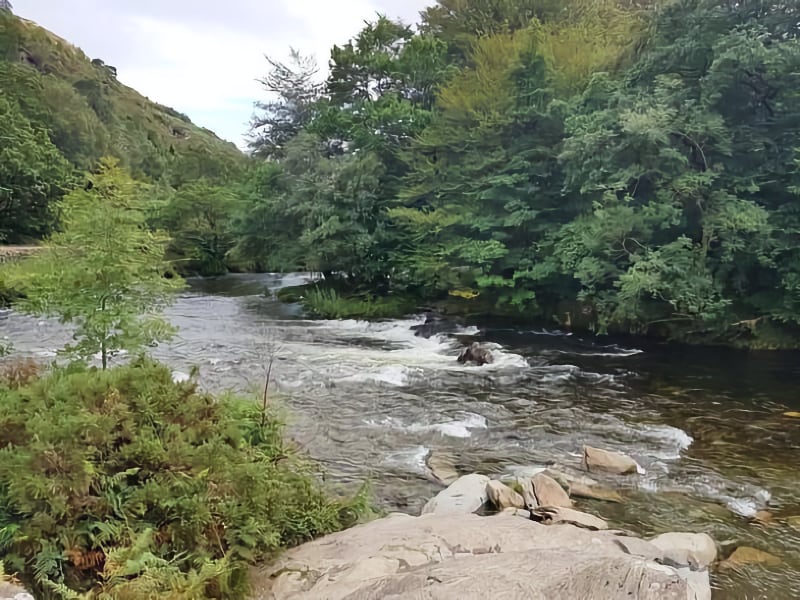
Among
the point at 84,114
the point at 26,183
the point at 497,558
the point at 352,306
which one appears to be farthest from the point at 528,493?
the point at 84,114

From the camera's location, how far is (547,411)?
10023mm

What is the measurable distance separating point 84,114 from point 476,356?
152 feet

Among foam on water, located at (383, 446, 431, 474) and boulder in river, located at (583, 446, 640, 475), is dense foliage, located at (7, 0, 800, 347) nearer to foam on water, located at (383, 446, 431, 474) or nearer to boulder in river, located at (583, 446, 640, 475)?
foam on water, located at (383, 446, 431, 474)

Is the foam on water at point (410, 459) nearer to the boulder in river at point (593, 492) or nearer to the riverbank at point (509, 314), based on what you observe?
the boulder in river at point (593, 492)

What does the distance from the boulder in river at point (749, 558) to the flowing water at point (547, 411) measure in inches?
3.2

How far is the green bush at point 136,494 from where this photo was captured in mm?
3748

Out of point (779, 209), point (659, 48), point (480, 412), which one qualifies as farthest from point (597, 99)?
point (480, 412)

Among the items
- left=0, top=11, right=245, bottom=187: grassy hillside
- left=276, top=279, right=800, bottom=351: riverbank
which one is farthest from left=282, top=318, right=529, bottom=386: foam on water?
left=0, top=11, right=245, bottom=187: grassy hillside

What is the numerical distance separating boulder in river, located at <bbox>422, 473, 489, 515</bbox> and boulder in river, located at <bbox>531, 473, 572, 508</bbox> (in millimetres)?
551

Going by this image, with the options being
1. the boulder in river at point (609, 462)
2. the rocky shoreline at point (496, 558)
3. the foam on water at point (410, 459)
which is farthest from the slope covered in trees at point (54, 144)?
the boulder in river at point (609, 462)

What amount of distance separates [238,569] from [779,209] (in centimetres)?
1402

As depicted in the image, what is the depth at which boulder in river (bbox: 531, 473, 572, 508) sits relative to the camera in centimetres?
628

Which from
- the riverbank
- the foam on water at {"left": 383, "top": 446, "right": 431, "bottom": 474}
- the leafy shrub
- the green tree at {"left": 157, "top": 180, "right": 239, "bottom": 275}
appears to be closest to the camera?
the foam on water at {"left": 383, "top": 446, "right": 431, "bottom": 474}

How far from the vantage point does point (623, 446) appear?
8398 mm
